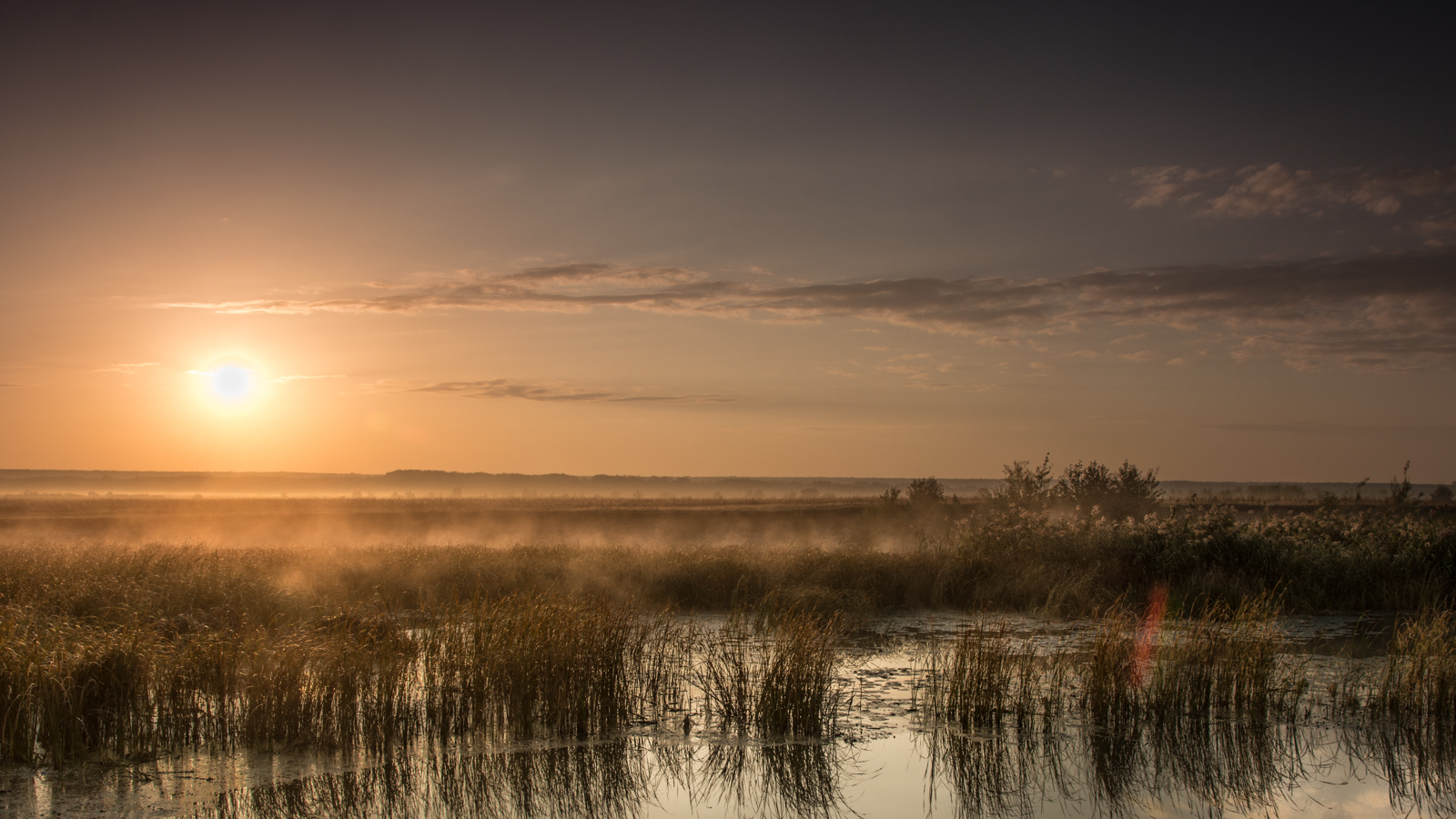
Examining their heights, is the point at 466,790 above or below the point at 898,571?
below

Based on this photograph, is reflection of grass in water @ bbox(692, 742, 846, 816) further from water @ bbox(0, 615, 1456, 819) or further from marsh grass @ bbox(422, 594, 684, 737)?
marsh grass @ bbox(422, 594, 684, 737)

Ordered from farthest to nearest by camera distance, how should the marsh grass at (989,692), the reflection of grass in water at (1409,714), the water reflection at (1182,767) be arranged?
1. the marsh grass at (989,692)
2. the reflection of grass in water at (1409,714)
3. the water reflection at (1182,767)

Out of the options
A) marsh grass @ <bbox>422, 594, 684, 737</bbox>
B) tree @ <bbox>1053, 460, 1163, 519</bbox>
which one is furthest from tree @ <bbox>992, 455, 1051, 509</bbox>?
marsh grass @ <bbox>422, 594, 684, 737</bbox>

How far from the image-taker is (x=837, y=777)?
25.3 ft


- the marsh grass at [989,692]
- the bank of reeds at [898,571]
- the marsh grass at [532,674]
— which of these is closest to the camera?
the marsh grass at [532,674]

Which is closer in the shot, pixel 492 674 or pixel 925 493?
pixel 492 674

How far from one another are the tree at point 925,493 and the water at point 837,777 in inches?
1041

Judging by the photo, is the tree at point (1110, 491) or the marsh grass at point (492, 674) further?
the tree at point (1110, 491)

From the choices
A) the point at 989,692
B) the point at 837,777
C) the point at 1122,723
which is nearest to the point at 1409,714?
the point at 1122,723

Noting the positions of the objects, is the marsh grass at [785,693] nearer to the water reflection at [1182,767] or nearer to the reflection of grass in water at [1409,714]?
the water reflection at [1182,767]

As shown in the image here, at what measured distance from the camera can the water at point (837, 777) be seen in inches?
275

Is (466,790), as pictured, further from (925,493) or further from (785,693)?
(925,493)

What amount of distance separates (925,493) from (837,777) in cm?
2947

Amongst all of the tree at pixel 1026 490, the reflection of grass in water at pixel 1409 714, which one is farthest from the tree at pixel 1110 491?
the reflection of grass in water at pixel 1409 714
